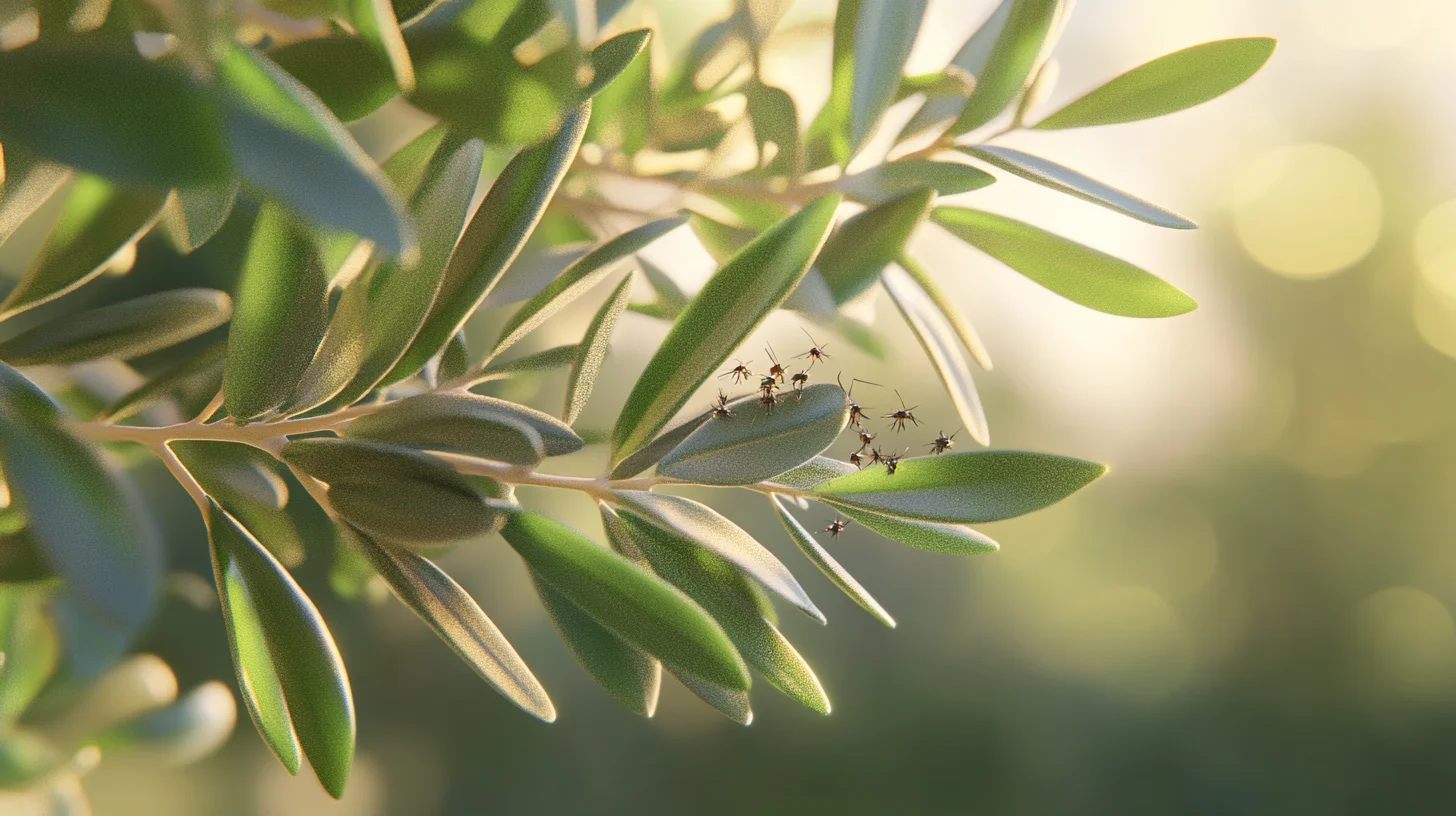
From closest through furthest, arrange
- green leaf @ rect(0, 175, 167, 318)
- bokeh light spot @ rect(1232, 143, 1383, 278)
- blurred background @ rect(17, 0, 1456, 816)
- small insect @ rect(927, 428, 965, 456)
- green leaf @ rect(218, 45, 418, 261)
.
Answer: green leaf @ rect(218, 45, 418, 261), green leaf @ rect(0, 175, 167, 318), small insect @ rect(927, 428, 965, 456), blurred background @ rect(17, 0, 1456, 816), bokeh light spot @ rect(1232, 143, 1383, 278)

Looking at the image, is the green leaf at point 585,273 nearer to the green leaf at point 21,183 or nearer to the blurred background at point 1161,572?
the green leaf at point 21,183

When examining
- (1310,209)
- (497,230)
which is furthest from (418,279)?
(1310,209)

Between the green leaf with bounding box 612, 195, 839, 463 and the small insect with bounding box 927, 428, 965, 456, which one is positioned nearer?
the green leaf with bounding box 612, 195, 839, 463

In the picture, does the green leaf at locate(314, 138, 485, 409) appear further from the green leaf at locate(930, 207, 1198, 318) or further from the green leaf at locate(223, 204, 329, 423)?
the green leaf at locate(930, 207, 1198, 318)

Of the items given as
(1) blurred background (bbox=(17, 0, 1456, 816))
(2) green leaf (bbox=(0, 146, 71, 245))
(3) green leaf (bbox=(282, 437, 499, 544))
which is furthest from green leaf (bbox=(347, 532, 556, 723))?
(1) blurred background (bbox=(17, 0, 1456, 816))

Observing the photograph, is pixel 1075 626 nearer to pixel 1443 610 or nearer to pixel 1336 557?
pixel 1336 557

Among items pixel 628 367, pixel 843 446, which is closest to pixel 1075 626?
pixel 843 446

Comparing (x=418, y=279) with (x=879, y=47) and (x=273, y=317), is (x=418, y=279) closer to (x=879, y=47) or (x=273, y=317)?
(x=273, y=317)
